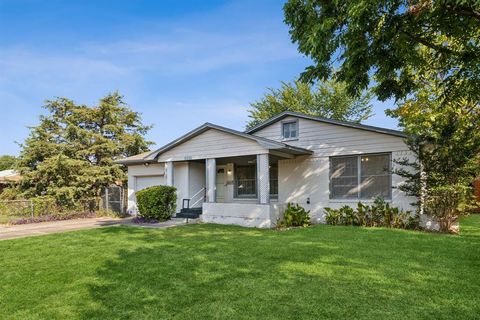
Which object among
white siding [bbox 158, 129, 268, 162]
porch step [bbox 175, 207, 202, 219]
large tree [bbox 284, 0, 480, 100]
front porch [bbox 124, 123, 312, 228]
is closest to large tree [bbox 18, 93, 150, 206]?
front porch [bbox 124, 123, 312, 228]

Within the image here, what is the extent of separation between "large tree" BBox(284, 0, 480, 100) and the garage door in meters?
11.6

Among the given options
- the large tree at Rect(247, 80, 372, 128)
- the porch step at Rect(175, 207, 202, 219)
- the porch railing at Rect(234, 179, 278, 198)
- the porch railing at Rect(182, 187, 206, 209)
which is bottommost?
the porch step at Rect(175, 207, 202, 219)

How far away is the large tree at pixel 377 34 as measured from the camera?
4.88 metres

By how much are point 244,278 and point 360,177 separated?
27.9 ft

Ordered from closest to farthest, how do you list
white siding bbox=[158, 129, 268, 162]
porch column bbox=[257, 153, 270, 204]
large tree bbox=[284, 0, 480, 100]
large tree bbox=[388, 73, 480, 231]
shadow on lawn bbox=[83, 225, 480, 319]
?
shadow on lawn bbox=[83, 225, 480, 319] → large tree bbox=[284, 0, 480, 100] → large tree bbox=[388, 73, 480, 231] → porch column bbox=[257, 153, 270, 204] → white siding bbox=[158, 129, 268, 162]

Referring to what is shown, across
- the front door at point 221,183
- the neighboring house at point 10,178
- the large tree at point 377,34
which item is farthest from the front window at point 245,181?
the neighboring house at point 10,178

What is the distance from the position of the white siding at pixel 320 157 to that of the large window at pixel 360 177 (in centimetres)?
23

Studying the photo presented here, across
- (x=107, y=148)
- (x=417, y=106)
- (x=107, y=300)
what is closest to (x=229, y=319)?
(x=107, y=300)

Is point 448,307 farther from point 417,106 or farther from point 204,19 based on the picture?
point 417,106

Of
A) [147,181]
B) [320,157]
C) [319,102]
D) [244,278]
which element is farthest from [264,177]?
[319,102]

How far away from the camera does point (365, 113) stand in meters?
34.1

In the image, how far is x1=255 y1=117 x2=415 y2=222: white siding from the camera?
1149cm

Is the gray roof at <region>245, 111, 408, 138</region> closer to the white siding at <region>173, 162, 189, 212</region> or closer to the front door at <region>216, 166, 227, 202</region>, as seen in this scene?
the front door at <region>216, 166, 227, 202</region>

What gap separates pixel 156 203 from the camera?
1359cm
